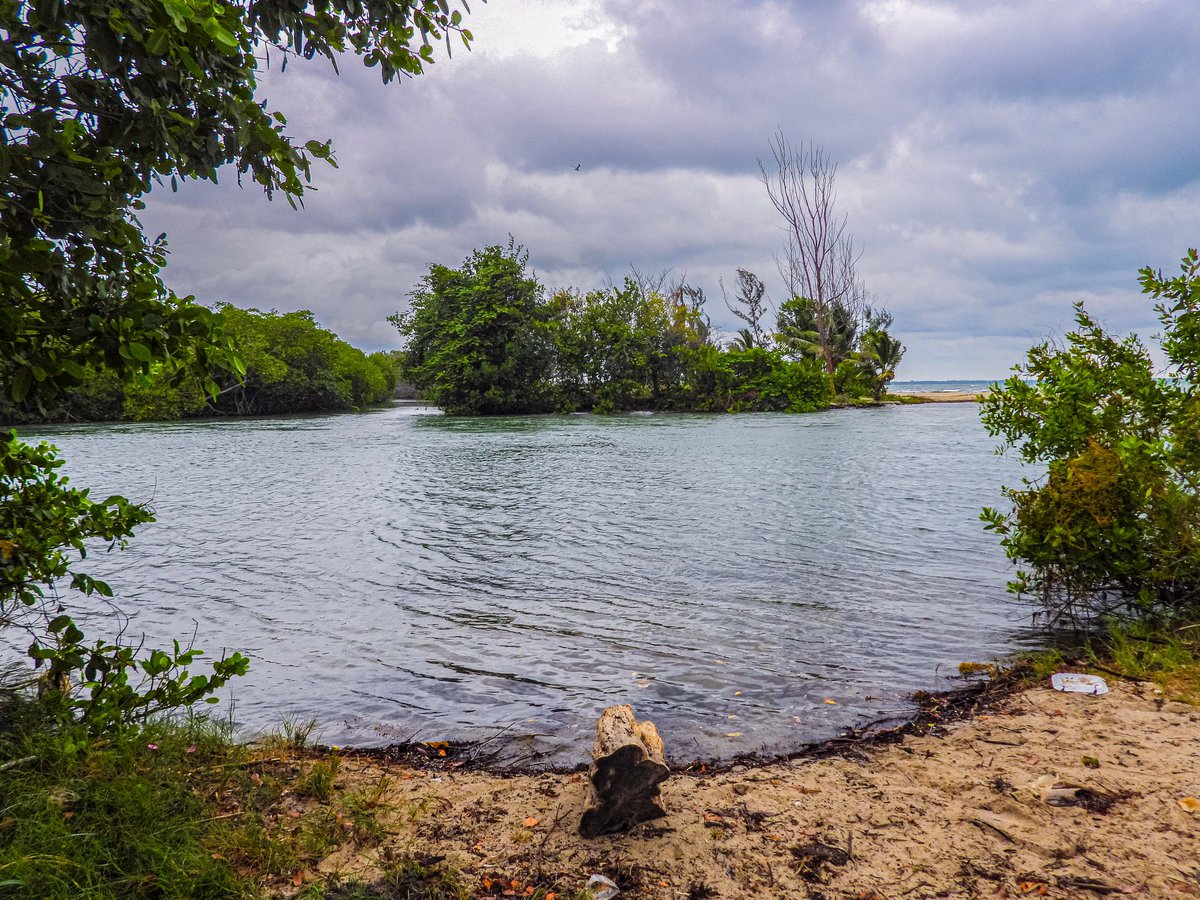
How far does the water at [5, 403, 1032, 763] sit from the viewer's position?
203 inches

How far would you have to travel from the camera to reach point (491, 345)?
170ft

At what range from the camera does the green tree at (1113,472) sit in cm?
557

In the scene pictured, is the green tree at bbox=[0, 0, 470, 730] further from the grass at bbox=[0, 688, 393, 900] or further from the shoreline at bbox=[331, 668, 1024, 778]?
the shoreline at bbox=[331, 668, 1024, 778]

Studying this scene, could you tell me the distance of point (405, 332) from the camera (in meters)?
61.3

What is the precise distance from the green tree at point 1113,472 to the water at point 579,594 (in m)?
0.87

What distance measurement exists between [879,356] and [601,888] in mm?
55128

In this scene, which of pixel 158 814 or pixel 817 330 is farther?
pixel 817 330

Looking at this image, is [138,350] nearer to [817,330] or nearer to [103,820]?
[103,820]

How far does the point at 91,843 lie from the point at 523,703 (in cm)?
279

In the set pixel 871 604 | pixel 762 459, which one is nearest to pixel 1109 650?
pixel 871 604

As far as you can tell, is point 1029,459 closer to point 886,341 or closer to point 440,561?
point 440,561

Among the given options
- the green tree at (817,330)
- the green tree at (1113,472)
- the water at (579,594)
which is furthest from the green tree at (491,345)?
the green tree at (1113,472)

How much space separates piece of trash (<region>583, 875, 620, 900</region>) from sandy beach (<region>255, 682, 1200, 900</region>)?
0.18 feet

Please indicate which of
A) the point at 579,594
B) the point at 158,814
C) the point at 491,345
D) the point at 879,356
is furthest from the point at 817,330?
the point at 158,814
